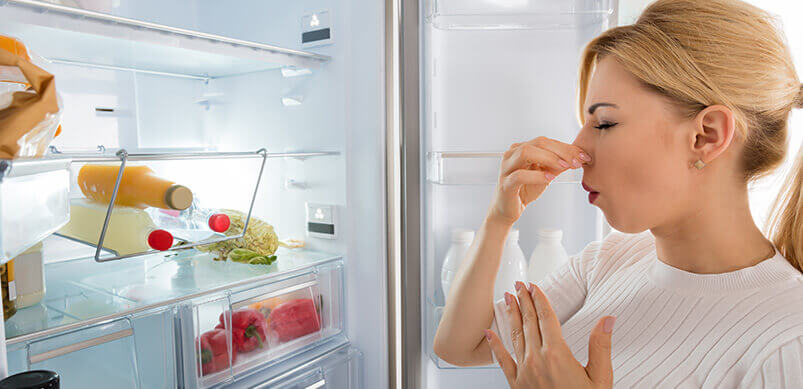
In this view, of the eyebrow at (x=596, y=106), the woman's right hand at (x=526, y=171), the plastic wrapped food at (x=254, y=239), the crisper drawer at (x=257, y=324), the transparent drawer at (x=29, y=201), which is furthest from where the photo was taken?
the plastic wrapped food at (x=254, y=239)

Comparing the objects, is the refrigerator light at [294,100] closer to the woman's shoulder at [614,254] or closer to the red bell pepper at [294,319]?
the red bell pepper at [294,319]

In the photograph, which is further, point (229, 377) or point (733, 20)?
point (229, 377)

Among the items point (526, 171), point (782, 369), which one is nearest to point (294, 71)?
point (526, 171)

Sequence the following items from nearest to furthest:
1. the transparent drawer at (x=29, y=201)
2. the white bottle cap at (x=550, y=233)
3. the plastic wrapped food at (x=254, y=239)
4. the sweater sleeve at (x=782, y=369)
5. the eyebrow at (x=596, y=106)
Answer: the transparent drawer at (x=29, y=201) < the sweater sleeve at (x=782, y=369) < the eyebrow at (x=596, y=106) < the white bottle cap at (x=550, y=233) < the plastic wrapped food at (x=254, y=239)

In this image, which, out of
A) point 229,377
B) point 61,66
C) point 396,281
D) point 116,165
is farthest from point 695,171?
point 61,66

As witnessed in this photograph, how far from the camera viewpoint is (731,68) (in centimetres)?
68

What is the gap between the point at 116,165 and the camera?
3.55 ft

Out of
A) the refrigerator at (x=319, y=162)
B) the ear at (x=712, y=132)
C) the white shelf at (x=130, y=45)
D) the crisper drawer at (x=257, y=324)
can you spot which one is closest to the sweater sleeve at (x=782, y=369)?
the ear at (x=712, y=132)

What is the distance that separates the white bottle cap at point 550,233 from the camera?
1.16 meters

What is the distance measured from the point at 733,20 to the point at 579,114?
0.94 ft

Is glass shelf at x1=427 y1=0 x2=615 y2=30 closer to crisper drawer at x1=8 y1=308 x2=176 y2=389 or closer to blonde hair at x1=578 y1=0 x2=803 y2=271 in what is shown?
blonde hair at x1=578 y1=0 x2=803 y2=271

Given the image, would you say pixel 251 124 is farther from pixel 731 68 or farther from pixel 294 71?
pixel 731 68

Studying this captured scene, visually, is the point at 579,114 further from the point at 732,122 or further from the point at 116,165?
the point at 116,165

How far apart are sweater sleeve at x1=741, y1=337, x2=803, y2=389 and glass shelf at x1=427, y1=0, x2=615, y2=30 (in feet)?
2.29
